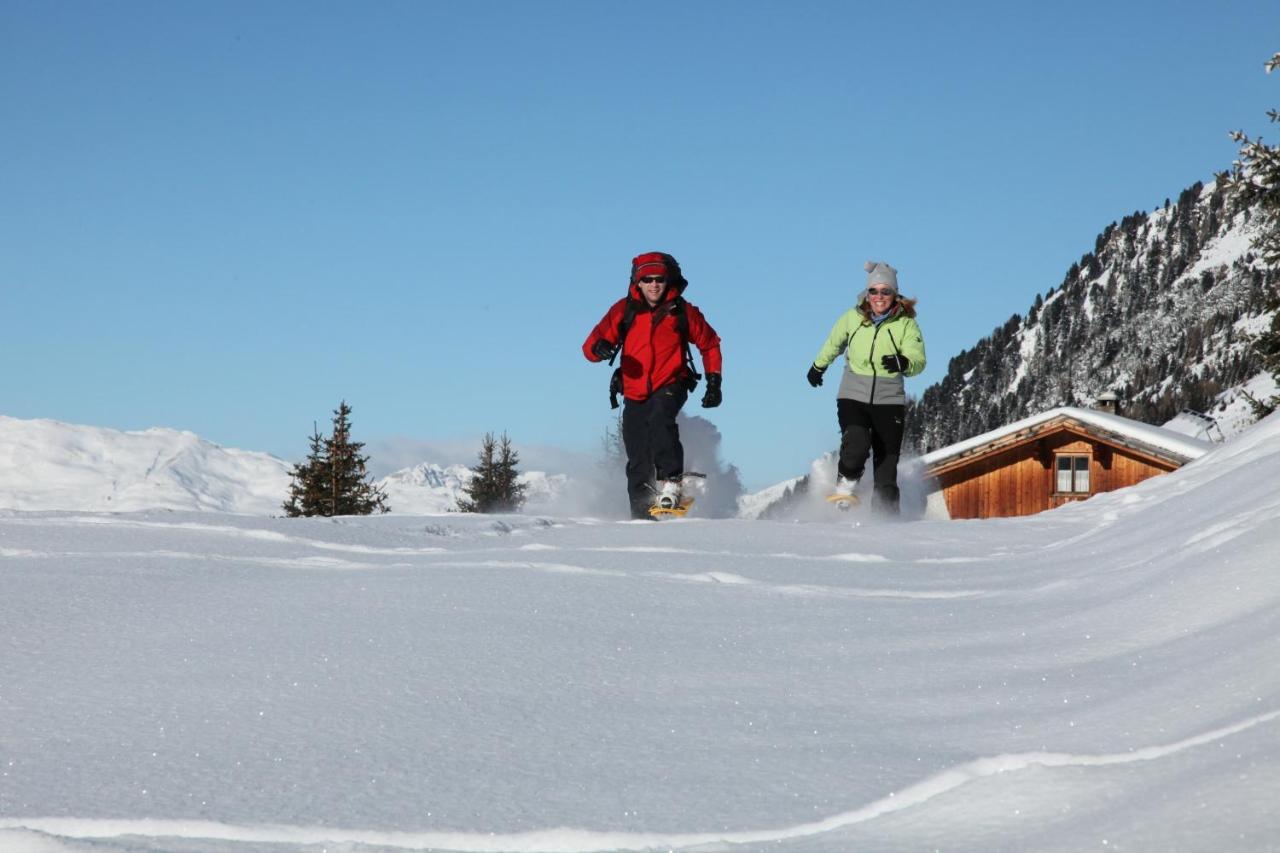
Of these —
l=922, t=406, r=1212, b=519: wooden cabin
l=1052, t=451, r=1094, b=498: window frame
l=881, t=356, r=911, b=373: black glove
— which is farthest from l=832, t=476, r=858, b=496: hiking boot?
l=1052, t=451, r=1094, b=498: window frame

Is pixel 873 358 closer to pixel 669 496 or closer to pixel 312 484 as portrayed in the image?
pixel 669 496

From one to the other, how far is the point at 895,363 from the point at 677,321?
170 centimetres

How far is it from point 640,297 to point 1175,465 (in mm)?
19613

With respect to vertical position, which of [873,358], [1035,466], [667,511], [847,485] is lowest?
[667,511]

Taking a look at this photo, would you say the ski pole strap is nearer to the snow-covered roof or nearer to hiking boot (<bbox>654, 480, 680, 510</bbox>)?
hiking boot (<bbox>654, 480, 680, 510</bbox>)

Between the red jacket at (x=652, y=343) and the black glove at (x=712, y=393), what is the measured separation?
0.18 feet

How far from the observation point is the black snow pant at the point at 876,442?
9.06m

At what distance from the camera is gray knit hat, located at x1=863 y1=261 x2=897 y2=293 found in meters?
Answer: 9.11

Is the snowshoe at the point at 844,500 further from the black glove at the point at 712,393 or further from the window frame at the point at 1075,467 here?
the window frame at the point at 1075,467

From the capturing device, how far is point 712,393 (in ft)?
28.9

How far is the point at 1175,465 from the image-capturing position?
24703mm

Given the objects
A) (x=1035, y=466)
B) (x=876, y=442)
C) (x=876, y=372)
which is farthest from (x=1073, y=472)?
(x=876, y=372)

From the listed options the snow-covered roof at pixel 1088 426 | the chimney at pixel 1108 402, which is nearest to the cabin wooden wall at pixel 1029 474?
the snow-covered roof at pixel 1088 426

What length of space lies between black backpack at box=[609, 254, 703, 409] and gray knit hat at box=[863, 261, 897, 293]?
1490 mm
